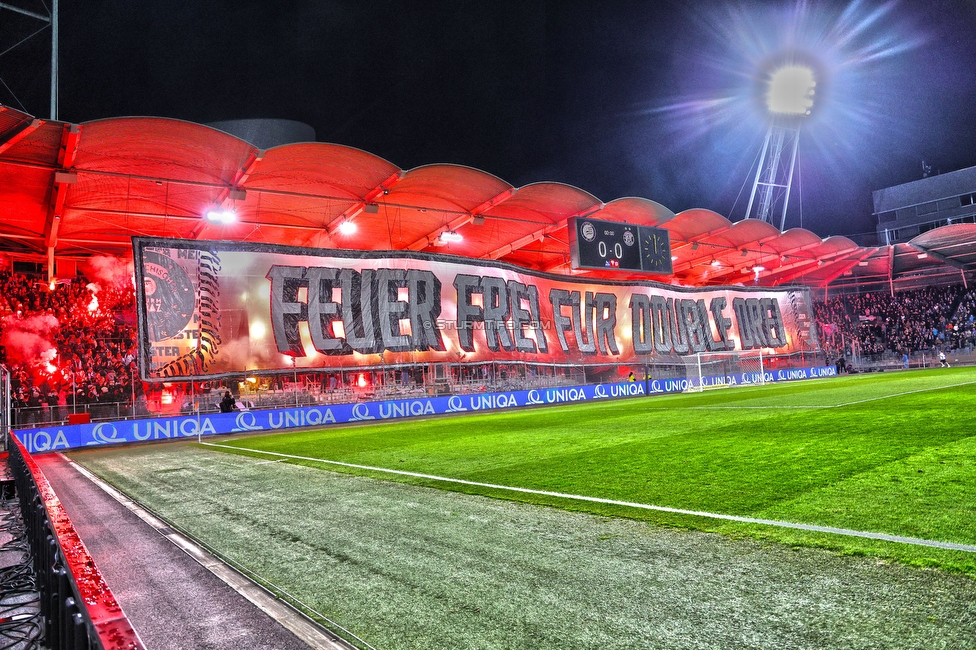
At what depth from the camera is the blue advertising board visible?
21984mm

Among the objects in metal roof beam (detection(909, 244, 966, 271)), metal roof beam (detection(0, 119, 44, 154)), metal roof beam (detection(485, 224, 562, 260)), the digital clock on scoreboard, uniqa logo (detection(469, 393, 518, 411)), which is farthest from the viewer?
metal roof beam (detection(909, 244, 966, 271))

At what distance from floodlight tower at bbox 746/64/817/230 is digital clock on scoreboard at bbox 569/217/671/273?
69.8 feet

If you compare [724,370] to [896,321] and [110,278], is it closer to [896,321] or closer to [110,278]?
[896,321]

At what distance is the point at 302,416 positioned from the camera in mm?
25891

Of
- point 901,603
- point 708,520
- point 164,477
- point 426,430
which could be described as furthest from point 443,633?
point 426,430

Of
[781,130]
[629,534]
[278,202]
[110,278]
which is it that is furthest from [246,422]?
[781,130]

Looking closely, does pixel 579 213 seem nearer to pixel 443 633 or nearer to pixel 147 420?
pixel 147 420

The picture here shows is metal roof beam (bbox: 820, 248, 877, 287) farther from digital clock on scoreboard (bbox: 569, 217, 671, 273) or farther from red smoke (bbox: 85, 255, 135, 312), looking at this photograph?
red smoke (bbox: 85, 255, 135, 312)

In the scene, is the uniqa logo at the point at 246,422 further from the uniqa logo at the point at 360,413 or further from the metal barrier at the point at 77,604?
the metal barrier at the point at 77,604

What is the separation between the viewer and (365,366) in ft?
97.0

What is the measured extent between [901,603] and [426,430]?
16381 mm

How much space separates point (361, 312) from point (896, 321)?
161ft

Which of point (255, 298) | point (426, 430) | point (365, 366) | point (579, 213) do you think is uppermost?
point (579, 213)

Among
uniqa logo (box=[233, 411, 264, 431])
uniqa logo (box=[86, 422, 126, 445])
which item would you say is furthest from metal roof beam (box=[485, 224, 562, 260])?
uniqa logo (box=[86, 422, 126, 445])
